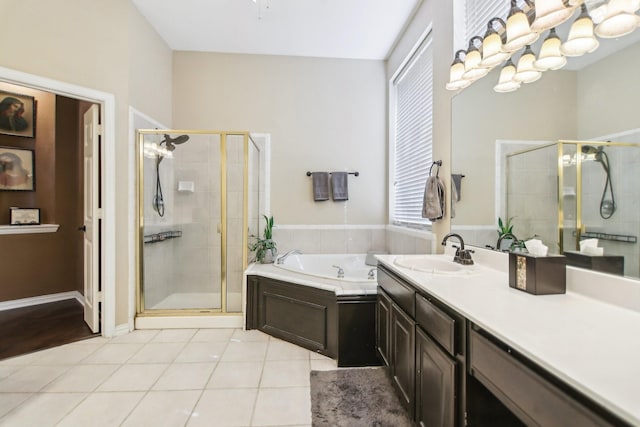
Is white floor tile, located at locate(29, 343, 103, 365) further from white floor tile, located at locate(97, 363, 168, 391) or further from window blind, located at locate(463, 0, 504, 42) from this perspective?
window blind, located at locate(463, 0, 504, 42)

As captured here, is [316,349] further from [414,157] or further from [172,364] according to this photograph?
[414,157]

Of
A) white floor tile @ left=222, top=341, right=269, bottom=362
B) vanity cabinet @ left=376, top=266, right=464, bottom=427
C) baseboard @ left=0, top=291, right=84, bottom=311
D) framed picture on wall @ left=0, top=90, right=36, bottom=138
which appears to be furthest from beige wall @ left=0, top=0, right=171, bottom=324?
vanity cabinet @ left=376, top=266, right=464, bottom=427

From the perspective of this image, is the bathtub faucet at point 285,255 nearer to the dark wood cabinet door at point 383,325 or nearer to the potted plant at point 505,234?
the dark wood cabinet door at point 383,325

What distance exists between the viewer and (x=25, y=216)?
3258 millimetres

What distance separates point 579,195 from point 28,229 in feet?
15.5

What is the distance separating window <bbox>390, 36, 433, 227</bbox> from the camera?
8.69 ft

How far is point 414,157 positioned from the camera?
291 cm

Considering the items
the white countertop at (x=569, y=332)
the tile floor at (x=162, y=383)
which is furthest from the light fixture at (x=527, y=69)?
the tile floor at (x=162, y=383)

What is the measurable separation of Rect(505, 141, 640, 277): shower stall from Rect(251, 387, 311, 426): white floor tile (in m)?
1.51

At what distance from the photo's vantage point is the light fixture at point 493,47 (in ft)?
5.03

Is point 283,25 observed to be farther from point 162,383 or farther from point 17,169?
point 17,169

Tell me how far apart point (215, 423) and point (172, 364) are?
2.55 feet

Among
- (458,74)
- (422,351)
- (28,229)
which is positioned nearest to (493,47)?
(458,74)

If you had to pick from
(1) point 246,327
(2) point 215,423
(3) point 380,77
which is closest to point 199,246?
(1) point 246,327
